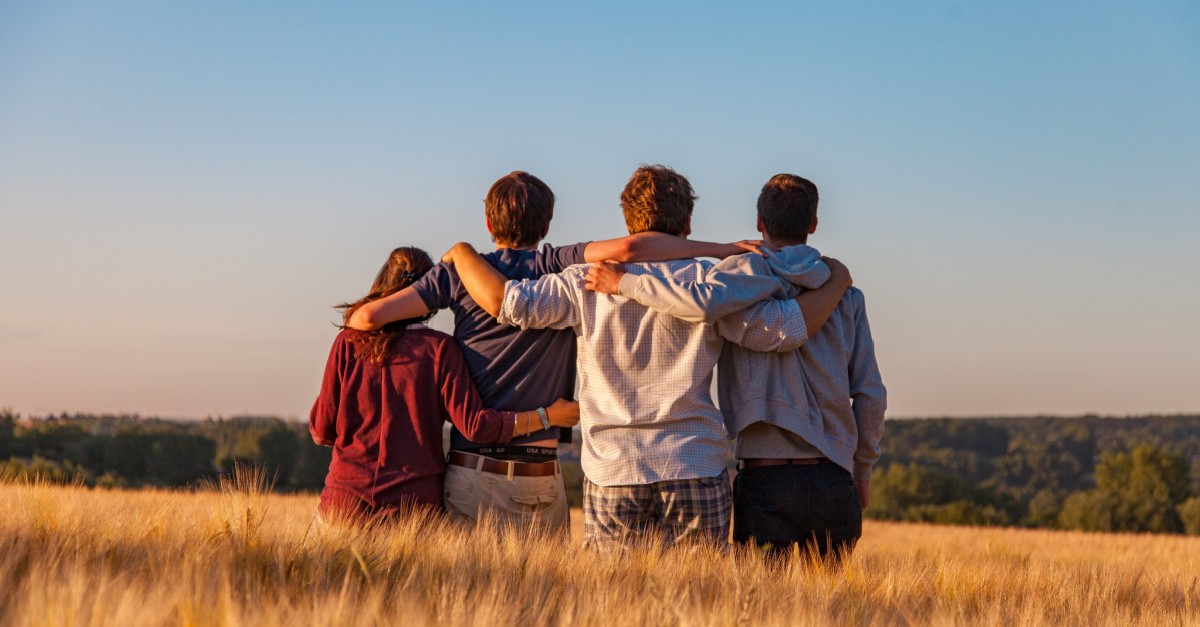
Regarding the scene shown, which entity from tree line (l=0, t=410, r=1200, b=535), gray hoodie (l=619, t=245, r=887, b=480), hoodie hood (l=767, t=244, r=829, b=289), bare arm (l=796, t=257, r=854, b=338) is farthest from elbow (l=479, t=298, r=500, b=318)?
tree line (l=0, t=410, r=1200, b=535)

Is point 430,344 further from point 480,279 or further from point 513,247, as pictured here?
point 513,247

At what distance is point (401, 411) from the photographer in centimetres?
533

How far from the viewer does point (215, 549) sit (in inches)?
159

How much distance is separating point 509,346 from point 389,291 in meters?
0.70

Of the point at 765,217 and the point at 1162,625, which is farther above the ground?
the point at 765,217

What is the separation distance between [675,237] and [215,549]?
8.14ft

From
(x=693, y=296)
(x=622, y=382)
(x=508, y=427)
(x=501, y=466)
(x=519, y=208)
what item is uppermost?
(x=519, y=208)

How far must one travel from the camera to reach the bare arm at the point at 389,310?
5254 millimetres

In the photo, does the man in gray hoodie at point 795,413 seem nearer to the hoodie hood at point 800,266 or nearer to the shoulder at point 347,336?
the hoodie hood at point 800,266

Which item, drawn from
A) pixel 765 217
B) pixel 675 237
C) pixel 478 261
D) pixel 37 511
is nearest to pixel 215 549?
pixel 37 511

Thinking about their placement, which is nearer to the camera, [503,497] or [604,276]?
[604,276]

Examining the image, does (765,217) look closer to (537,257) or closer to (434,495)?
(537,257)

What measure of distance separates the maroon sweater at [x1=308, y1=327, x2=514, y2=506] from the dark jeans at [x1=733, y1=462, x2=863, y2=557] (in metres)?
1.26

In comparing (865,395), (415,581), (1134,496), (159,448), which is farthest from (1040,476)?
(415,581)
